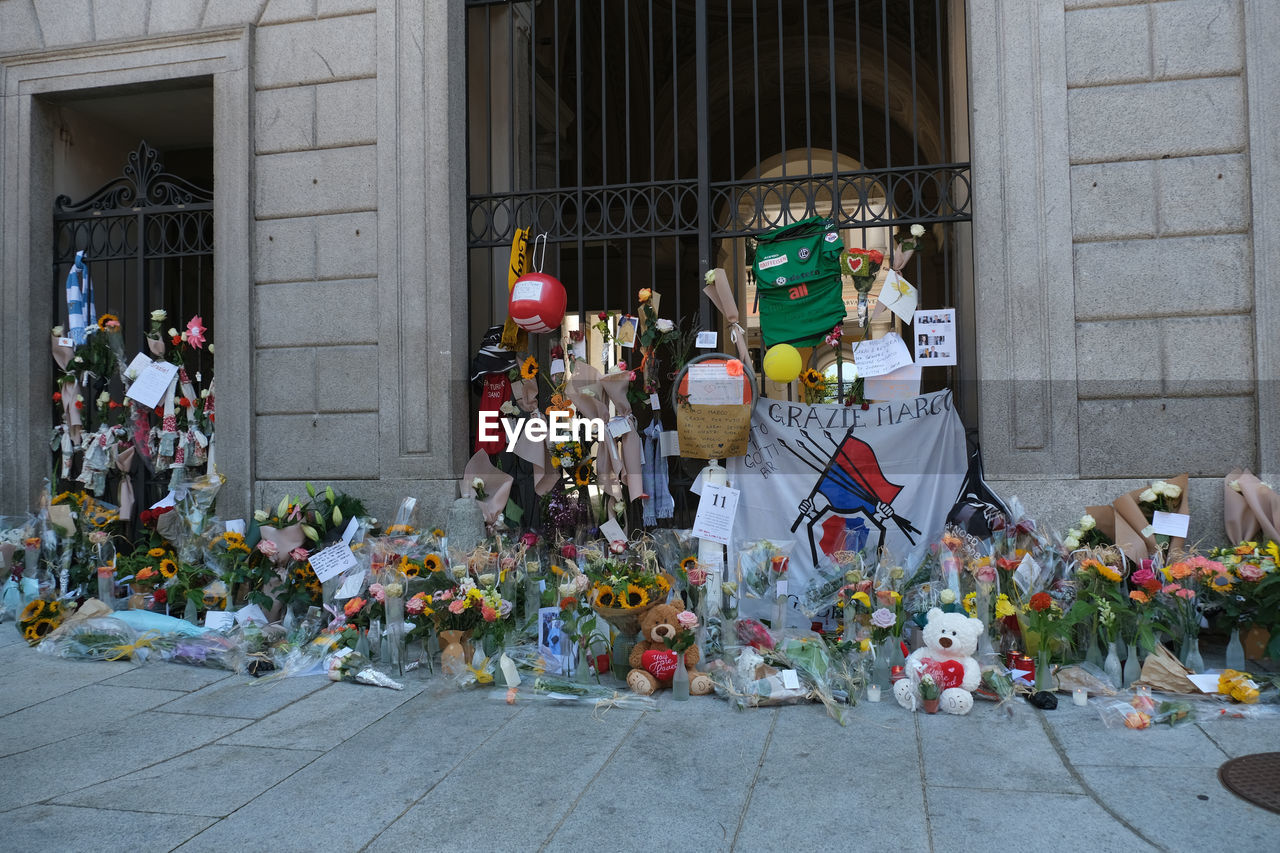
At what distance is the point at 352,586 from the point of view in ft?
17.8

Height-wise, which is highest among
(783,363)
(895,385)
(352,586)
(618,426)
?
(783,363)

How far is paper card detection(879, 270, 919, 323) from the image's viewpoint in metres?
6.09

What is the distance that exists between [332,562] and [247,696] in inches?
40.7

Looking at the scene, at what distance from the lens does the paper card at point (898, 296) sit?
609 centimetres

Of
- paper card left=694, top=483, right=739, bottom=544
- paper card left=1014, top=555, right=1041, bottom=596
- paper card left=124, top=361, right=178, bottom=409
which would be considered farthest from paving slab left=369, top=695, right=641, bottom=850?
paper card left=124, top=361, right=178, bottom=409

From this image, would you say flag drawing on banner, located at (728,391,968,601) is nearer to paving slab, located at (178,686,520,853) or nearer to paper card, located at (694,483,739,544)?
paper card, located at (694,483,739,544)

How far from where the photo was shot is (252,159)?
704 cm

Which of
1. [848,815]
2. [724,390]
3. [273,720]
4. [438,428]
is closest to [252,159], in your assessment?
[438,428]

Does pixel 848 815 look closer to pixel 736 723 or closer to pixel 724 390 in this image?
pixel 736 723

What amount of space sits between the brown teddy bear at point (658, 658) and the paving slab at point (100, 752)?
1948mm

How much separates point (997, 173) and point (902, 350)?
4.31 ft

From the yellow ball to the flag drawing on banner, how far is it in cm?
20

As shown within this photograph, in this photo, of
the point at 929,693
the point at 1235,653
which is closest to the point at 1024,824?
the point at 929,693

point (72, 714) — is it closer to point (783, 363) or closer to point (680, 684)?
point (680, 684)
